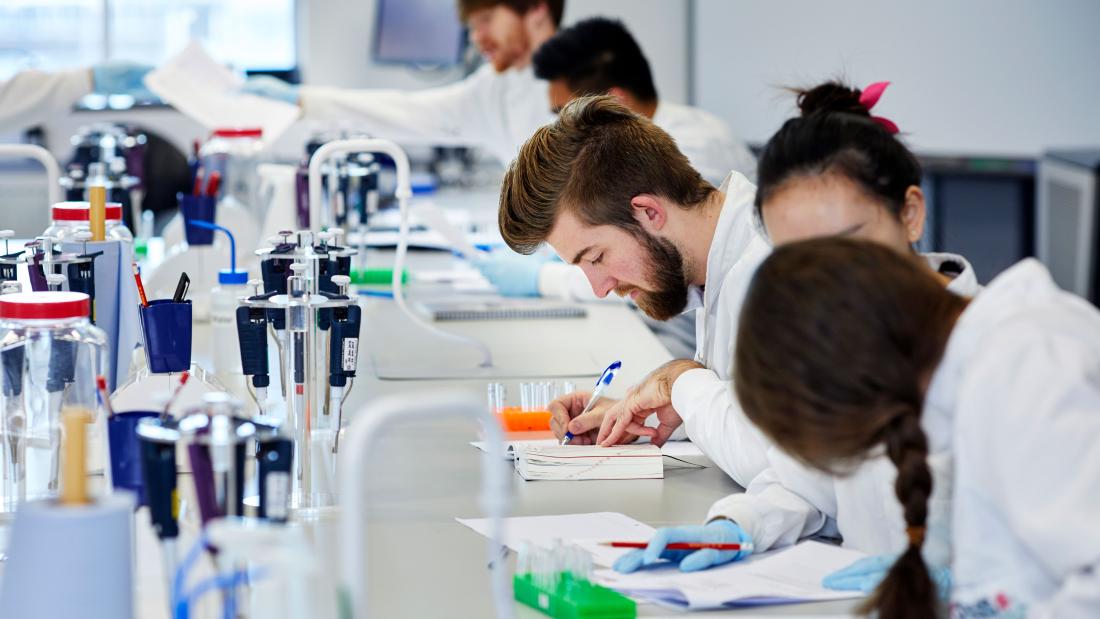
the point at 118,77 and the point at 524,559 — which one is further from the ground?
the point at 118,77

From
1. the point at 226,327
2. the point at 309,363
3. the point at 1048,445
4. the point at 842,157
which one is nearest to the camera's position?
the point at 1048,445

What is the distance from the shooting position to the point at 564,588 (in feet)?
4.08

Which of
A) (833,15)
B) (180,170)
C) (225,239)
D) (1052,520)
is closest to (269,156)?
(225,239)

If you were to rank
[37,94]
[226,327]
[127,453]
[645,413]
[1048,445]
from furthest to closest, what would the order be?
[37,94] < [226,327] < [645,413] < [127,453] < [1048,445]

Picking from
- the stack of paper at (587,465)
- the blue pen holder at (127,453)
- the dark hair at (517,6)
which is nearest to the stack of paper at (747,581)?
the stack of paper at (587,465)

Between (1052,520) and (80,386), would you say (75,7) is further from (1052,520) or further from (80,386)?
(1052,520)

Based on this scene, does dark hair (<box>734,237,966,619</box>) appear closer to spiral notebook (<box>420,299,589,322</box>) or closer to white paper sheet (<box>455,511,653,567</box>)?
white paper sheet (<box>455,511,653,567</box>)

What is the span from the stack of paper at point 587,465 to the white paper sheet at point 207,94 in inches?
79.1

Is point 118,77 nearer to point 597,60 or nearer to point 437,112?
point 437,112

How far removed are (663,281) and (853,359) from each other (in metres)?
0.98

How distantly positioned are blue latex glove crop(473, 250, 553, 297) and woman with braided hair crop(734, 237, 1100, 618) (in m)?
2.22

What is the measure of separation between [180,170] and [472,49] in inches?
69.5

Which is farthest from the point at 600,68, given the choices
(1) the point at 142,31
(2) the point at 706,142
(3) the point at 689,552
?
(1) the point at 142,31

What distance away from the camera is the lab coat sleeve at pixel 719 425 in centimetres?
169
